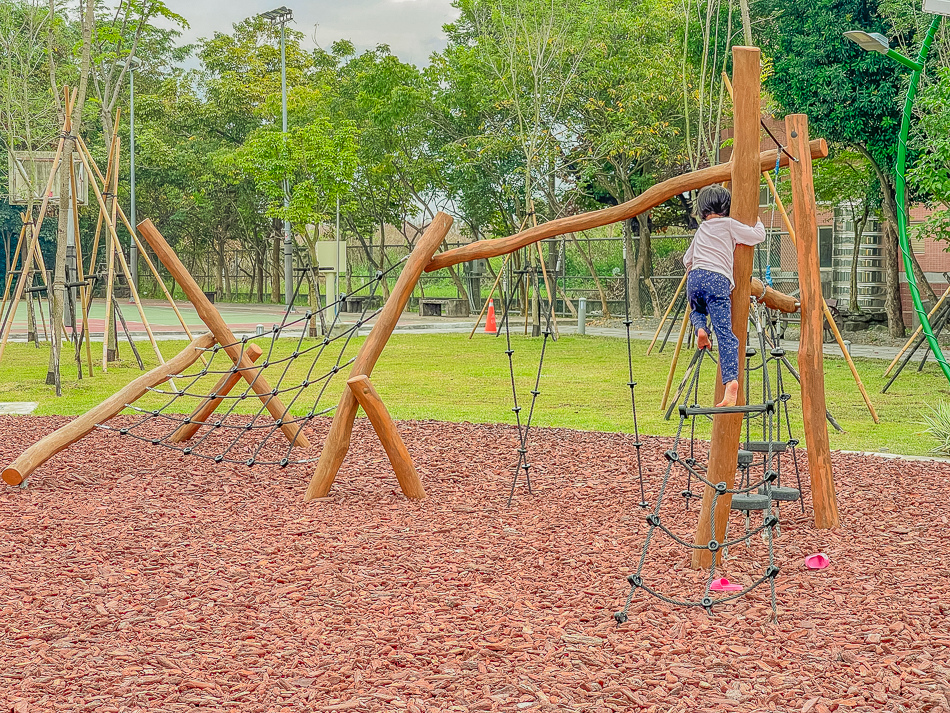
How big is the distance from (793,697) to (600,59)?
67.2ft

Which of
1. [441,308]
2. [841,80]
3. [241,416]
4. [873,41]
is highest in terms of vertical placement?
[841,80]

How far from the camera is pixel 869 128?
15.7 metres

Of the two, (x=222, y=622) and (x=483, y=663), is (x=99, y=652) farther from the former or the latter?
(x=483, y=663)

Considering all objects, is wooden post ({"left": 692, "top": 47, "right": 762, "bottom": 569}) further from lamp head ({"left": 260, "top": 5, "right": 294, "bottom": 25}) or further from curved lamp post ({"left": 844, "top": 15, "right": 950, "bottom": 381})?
lamp head ({"left": 260, "top": 5, "right": 294, "bottom": 25})

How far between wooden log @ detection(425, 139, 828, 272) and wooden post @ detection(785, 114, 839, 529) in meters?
0.14

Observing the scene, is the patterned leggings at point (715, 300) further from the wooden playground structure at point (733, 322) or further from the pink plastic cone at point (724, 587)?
the pink plastic cone at point (724, 587)

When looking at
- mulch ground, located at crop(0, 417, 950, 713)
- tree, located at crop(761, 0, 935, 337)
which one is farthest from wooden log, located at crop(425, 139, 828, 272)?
tree, located at crop(761, 0, 935, 337)

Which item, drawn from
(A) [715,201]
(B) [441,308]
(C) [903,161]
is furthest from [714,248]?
(B) [441,308]

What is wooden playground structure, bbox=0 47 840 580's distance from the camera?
174 inches

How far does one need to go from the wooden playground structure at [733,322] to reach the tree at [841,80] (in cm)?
1071

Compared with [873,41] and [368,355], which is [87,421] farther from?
[873,41]

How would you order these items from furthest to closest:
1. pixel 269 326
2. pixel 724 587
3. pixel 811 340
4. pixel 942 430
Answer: pixel 269 326, pixel 942 430, pixel 811 340, pixel 724 587

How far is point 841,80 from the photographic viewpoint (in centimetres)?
1562

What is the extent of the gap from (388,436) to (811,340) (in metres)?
2.47
